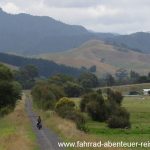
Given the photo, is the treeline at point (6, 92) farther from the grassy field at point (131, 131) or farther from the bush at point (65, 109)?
the grassy field at point (131, 131)

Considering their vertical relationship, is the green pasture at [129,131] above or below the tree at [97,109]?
below

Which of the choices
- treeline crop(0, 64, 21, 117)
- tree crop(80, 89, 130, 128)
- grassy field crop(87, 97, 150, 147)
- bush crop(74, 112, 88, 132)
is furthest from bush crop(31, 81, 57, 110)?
bush crop(74, 112, 88, 132)

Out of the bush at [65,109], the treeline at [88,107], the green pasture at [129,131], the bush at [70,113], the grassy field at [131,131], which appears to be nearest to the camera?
the green pasture at [129,131]

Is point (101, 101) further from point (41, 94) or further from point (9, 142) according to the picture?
point (9, 142)

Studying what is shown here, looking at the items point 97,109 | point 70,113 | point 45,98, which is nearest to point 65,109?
point 70,113

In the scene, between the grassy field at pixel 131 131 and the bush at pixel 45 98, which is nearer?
the grassy field at pixel 131 131

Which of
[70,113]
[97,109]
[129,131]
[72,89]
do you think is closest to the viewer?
[129,131]

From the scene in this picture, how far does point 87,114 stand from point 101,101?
3573mm

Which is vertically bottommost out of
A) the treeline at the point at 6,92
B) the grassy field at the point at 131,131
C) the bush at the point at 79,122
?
the grassy field at the point at 131,131

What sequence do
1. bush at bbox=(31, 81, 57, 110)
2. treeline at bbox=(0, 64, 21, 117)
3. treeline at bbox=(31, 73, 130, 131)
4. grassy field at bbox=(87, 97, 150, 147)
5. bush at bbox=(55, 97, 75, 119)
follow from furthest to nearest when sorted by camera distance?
bush at bbox=(31, 81, 57, 110)
treeline at bbox=(0, 64, 21, 117)
bush at bbox=(55, 97, 75, 119)
treeline at bbox=(31, 73, 130, 131)
grassy field at bbox=(87, 97, 150, 147)

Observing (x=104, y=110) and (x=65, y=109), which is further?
(x=104, y=110)

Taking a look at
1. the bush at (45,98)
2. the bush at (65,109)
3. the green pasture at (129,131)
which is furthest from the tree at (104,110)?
the bush at (45,98)

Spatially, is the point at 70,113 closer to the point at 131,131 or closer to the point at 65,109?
the point at 65,109

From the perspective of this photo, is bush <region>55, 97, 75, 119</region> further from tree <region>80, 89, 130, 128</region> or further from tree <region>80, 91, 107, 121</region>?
tree <region>80, 89, 130, 128</region>
